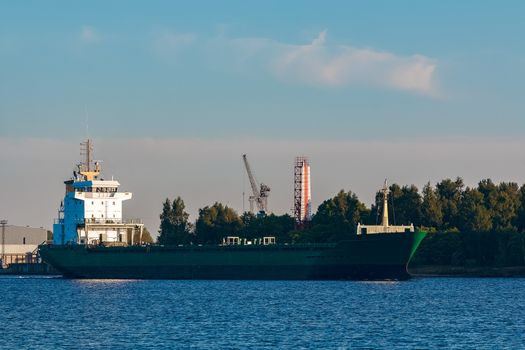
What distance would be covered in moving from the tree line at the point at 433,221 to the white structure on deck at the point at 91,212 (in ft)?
85.4

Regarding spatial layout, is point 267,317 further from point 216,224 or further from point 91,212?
point 216,224

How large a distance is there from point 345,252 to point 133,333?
155 ft

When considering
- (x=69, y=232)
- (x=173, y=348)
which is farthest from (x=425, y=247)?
(x=173, y=348)

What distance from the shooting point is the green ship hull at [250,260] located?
105119 mm

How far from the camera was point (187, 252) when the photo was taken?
118438 mm

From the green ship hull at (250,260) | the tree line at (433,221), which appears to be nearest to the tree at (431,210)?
the tree line at (433,221)

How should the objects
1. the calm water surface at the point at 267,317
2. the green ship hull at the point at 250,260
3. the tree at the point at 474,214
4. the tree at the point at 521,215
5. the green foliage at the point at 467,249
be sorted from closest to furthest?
the calm water surface at the point at 267,317 < the green ship hull at the point at 250,260 < the green foliage at the point at 467,249 < the tree at the point at 474,214 < the tree at the point at 521,215

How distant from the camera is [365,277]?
108 m

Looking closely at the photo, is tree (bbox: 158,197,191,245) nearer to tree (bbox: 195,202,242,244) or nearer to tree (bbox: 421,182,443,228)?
tree (bbox: 195,202,242,244)

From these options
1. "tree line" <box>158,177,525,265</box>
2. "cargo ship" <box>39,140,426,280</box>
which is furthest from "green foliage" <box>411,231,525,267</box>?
"cargo ship" <box>39,140,426,280</box>

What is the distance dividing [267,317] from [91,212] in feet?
201

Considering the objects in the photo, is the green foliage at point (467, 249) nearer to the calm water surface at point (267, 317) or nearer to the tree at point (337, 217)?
the tree at point (337, 217)

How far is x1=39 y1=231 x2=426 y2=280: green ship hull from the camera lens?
345 ft

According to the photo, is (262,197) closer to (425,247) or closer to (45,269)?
(45,269)
